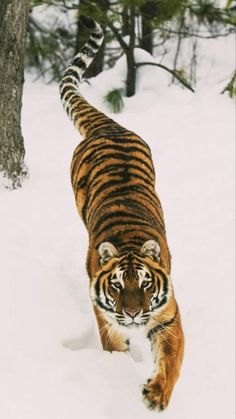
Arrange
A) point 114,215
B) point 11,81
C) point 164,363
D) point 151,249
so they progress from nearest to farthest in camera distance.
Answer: point 151,249, point 164,363, point 114,215, point 11,81

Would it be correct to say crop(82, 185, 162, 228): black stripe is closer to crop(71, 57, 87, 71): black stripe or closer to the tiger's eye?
the tiger's eye

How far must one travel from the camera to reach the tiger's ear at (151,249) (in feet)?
9.86

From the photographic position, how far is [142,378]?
134 inches

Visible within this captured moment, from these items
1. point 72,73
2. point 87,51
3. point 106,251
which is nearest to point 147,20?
point 87,51

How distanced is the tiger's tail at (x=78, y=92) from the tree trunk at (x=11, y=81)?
422 millimetres

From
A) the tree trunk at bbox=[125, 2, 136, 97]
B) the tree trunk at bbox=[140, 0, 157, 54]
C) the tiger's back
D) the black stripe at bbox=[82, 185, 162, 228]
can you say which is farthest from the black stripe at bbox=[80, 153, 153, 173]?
the tree trunk at bbox=[140, 0, 157, 54]

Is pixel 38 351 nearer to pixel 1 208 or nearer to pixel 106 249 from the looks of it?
pixel 106 249

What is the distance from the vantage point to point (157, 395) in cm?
308

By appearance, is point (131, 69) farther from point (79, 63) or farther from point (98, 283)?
point (98, 283)

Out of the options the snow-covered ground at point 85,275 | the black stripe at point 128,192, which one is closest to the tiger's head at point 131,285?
the snow-covered ground at point 85,275

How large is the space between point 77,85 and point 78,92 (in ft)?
0.44

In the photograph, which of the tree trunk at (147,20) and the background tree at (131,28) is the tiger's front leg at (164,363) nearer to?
the background tree at (131,28)

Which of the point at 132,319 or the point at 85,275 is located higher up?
the point at 132,319

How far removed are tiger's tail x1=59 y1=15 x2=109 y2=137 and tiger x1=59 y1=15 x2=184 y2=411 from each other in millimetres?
11
